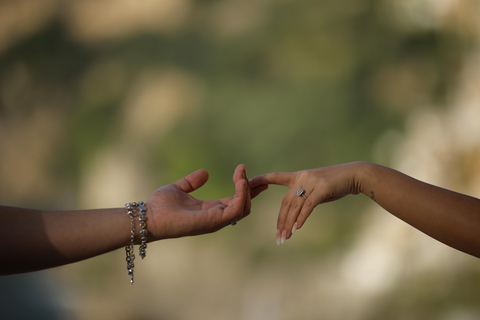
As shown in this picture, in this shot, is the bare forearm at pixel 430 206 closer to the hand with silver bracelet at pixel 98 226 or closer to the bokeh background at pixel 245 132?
the hand with silver bracelet at pixel 98 226

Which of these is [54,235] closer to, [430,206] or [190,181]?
[190,181]

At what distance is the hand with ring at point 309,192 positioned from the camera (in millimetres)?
1673

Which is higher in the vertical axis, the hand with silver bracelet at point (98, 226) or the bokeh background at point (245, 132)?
the bokeh background at point (245, 132)

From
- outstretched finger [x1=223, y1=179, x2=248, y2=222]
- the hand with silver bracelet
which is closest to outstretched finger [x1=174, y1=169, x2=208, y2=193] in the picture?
the hand with silver bracelet

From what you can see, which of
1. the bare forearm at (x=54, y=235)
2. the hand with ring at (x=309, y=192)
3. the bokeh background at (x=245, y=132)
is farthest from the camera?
the bokeh background at (x=245, y=132)

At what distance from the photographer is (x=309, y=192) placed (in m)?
1.70

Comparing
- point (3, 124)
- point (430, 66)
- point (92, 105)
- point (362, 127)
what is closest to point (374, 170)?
point (362, 127)

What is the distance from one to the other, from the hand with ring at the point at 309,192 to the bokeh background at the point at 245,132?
178cm

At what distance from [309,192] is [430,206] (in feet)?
1.30

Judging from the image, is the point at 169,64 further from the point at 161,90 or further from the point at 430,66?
the point at 430,66

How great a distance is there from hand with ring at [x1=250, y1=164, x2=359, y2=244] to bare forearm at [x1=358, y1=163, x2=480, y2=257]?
2.3 inches

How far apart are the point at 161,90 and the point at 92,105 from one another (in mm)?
559

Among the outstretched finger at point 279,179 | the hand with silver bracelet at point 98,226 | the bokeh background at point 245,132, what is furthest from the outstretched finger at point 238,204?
the bokeh background at point 245,132

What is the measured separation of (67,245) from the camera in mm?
1409
